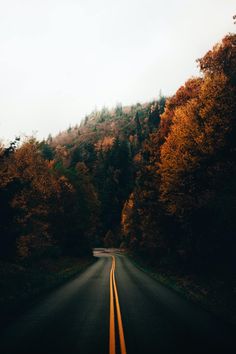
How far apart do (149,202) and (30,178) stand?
1138 centimetres

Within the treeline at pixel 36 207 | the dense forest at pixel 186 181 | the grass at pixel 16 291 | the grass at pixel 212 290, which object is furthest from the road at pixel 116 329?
the treeline at pixel 36 207

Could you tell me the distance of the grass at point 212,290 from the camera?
48.1ft

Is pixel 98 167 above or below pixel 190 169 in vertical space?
above

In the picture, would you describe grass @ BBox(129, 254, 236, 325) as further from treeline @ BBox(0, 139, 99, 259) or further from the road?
treeline @ BBox(0, 139, 99, 259)

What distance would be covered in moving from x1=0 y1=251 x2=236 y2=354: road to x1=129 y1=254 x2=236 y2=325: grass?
31.1 inches

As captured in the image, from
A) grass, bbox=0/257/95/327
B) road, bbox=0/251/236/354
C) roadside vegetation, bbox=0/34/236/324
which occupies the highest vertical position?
roadside vegetation, bbox=0/34/236/324

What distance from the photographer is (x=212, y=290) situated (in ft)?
64.7

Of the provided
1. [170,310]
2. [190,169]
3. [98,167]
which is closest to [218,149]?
[190,169]

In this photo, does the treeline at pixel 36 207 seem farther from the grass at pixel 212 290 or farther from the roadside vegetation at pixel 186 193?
the grass at pixel 212 290

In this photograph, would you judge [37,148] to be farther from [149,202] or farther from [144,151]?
[149,202]

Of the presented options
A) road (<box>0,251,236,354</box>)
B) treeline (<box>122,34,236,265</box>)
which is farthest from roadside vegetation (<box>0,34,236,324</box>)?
road (<box>0,251,236,354</box>)

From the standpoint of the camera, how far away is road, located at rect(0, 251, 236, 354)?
29.8 ft

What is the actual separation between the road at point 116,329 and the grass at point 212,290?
789 mm

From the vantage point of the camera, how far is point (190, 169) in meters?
22.5
